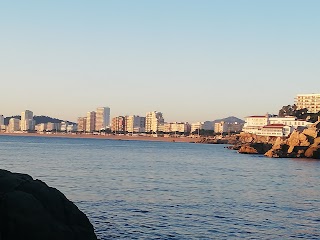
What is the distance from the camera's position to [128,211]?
105 ft

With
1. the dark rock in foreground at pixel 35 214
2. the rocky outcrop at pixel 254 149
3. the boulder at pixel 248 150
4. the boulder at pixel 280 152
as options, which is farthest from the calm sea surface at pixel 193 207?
the rocky outcrop at pixel 254 149

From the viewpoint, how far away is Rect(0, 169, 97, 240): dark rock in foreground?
44.8 ft

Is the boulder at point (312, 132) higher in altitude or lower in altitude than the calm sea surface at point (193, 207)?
higher

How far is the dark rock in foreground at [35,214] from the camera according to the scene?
1366cm

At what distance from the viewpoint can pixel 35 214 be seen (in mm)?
14062

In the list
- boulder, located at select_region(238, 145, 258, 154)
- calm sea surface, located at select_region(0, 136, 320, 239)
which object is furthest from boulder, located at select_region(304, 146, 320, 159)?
calm sea surface, located at select_region(0, 136, 320, 239)

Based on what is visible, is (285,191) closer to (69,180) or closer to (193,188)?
(193,188)

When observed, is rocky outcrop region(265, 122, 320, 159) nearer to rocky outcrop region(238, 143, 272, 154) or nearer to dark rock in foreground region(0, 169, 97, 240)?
rocky outcrop region(238, 143, 272, 154)

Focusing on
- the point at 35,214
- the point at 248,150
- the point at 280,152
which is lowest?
the point at 248,150

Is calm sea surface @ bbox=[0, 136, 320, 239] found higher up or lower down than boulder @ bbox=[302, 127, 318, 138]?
lower down

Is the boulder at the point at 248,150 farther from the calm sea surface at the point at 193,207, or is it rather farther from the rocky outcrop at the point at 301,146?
the calm sea surface at the point at 193,207

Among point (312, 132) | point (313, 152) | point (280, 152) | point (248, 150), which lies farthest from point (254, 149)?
point (313, 152)

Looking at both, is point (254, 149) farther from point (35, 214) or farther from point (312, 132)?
point (35, 214)

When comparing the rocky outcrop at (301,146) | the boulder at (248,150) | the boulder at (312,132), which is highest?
the boulder at (312,132)
